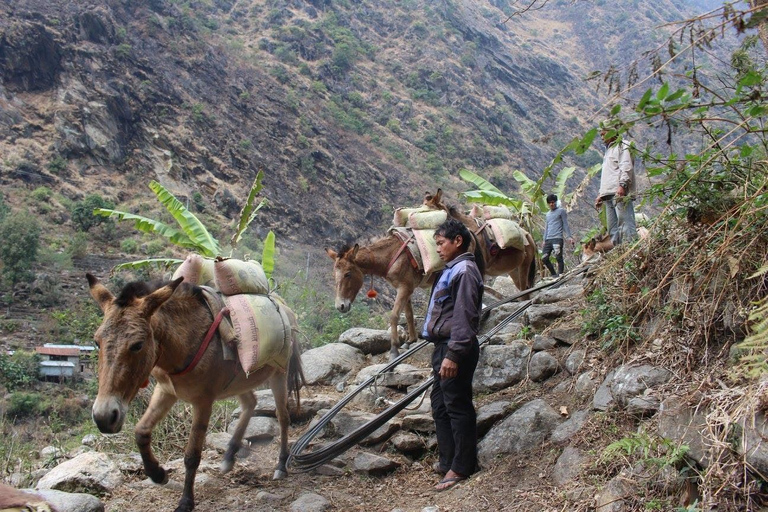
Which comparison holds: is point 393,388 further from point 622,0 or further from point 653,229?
point 622,0

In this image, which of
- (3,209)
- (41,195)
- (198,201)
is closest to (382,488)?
(3,209)

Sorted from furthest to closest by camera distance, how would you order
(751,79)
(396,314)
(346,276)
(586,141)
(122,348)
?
(346,276)
(396,314)
(122,348)
(586,141)
(751,79)

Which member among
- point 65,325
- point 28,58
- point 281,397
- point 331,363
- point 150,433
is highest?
point 28,58

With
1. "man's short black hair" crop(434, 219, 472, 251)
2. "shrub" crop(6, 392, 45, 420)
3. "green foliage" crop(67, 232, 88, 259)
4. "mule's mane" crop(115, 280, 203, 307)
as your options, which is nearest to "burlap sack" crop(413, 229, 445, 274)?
"man's short black hair" crop(434, 219, 472, 251)

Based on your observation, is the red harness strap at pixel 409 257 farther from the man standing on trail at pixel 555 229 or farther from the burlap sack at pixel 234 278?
the man standing on trail at pixel 555 229

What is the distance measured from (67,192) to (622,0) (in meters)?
103

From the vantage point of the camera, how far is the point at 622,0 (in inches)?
4092

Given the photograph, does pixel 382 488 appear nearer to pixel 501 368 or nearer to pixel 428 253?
pixel 501 368

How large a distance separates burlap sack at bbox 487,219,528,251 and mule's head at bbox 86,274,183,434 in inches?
264

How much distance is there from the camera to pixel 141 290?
4.70 metres

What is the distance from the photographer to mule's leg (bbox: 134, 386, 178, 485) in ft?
16.8

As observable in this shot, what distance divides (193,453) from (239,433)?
4.29ft

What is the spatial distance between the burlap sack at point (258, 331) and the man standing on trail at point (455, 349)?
60.8 inches

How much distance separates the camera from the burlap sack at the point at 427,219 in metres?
9.49
